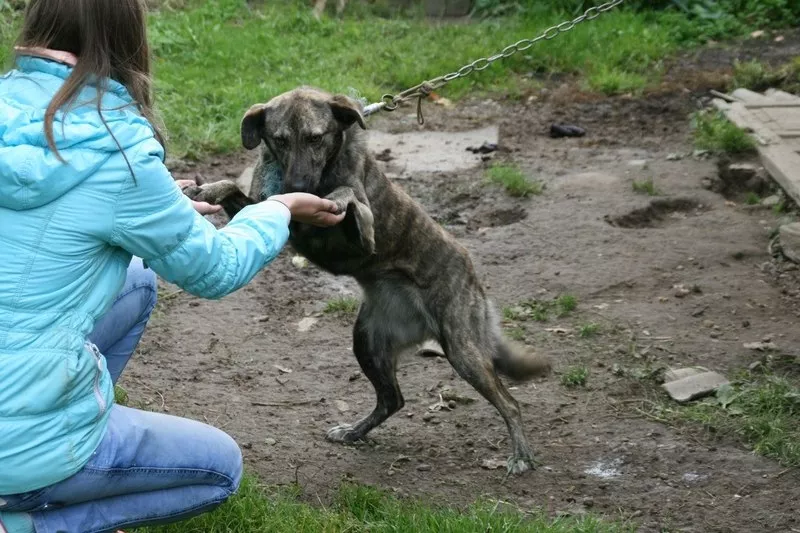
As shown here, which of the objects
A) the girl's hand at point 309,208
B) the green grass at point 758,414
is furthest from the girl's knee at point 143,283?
the green grass at point 758,414

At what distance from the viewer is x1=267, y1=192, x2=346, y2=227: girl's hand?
389 centimetres

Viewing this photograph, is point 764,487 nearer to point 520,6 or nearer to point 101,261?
point 101,261

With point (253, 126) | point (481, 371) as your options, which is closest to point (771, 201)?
point (481, 371)

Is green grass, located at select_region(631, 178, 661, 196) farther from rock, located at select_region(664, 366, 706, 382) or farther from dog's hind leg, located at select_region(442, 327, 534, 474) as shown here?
dog's hind leg, located at select_region(442, 327, 534, 474)

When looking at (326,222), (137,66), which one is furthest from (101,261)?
(326,222)

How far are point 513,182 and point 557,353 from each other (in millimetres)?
2702

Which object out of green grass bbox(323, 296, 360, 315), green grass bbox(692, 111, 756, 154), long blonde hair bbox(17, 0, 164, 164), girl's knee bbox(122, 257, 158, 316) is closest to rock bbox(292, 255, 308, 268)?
green grass bbox(323, 296, 360, 315)

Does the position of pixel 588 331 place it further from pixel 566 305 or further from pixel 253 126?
pixel 253 126

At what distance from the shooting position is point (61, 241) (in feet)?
10.2

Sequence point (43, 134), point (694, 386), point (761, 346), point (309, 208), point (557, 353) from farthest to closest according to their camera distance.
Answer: point (557, 353), point (761, 346), point (694, 386), point (309, 208), point (43, 134)

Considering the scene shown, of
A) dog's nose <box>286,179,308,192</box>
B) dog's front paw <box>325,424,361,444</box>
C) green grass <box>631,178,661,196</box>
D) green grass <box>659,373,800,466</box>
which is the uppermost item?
dog's nose <box>286,179,308,192</box>

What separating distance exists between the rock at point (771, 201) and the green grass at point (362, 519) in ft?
15.3

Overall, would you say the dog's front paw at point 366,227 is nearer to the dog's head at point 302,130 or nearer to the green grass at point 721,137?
the dog's head at point 302,130

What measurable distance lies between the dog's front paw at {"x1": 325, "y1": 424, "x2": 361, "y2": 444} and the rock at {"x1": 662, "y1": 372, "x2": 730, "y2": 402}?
1668 mm
